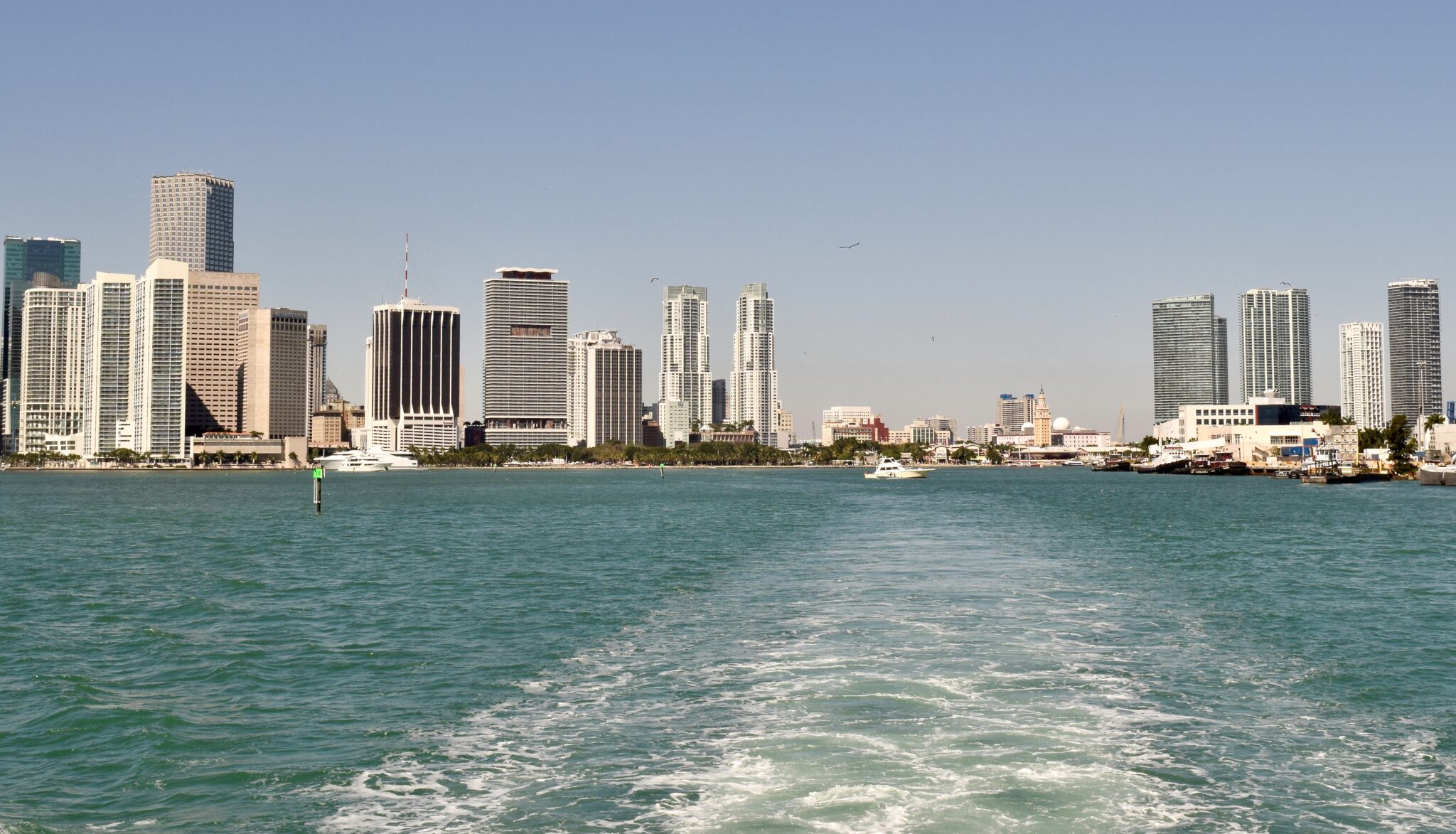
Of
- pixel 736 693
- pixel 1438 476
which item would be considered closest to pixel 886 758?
pixel 736 693

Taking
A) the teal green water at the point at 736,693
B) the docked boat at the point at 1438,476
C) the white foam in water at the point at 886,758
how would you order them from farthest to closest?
the docked boat at the point at 1438,476, the teal green water at the point at 736,693, the white foam in water at the point at 886,758

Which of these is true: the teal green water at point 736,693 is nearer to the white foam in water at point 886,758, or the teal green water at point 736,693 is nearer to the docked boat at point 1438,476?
the white foam in water at point 886,758

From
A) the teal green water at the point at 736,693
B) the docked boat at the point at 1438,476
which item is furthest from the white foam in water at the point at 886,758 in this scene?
the docked boat at the point at 1438,476

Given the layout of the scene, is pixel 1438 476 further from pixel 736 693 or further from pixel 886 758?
pixel 886 758

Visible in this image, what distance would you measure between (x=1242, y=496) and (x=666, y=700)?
408ft

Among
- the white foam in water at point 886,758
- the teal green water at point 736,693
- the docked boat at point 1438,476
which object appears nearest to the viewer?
the white foam in water at point 886,758

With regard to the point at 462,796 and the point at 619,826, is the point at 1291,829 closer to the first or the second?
the point at 619,826

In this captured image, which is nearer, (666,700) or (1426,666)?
(666,700)

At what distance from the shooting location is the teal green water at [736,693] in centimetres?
1509

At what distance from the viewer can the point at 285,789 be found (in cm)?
1584

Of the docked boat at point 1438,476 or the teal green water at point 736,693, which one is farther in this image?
the docked boat at point 1438,476

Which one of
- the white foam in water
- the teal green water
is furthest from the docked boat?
the white foam in water

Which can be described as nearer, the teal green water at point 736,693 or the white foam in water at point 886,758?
the white foam in water at point 886,758

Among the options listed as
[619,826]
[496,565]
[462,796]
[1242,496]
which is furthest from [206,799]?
[1242,496]
